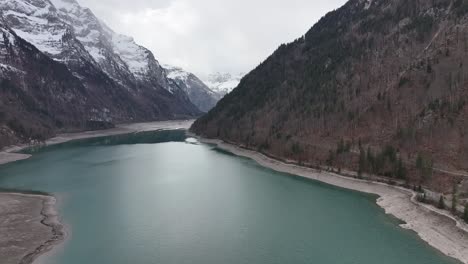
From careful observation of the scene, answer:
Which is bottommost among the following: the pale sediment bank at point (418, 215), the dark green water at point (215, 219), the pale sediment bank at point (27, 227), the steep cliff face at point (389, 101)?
the pale sediment bank at point (27, 227)

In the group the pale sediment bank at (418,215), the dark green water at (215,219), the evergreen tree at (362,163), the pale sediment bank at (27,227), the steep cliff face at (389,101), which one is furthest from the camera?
the steep cliff face at (389,101)

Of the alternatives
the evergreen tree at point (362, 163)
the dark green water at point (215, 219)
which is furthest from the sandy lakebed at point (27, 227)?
the evergreen tree at point (362, 163)

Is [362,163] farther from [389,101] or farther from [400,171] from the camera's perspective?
[389,101]

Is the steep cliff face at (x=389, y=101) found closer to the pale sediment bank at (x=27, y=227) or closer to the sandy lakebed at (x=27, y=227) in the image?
the sandy lakebed at (x=27, y=227)

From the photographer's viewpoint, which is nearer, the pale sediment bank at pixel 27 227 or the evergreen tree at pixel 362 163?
the pale sediment bank at pixel 27 227

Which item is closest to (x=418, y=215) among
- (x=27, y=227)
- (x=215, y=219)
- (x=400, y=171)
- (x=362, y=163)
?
(x=400, y=171)

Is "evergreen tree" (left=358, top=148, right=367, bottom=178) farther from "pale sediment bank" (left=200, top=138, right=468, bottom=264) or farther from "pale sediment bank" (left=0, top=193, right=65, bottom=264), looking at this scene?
"pale sediment bank" (left=0, top=193, right=65, bottom=264)

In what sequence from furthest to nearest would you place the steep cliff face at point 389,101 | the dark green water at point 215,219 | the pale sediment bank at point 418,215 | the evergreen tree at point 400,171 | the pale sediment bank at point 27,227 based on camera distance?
the steep cliff face at point 389,101 < the evergreen tree at point 400,171 < the pale sediment bank at point 418,215 < the pale sediment bank at point 27,227 < the dark green water at point 215,219
